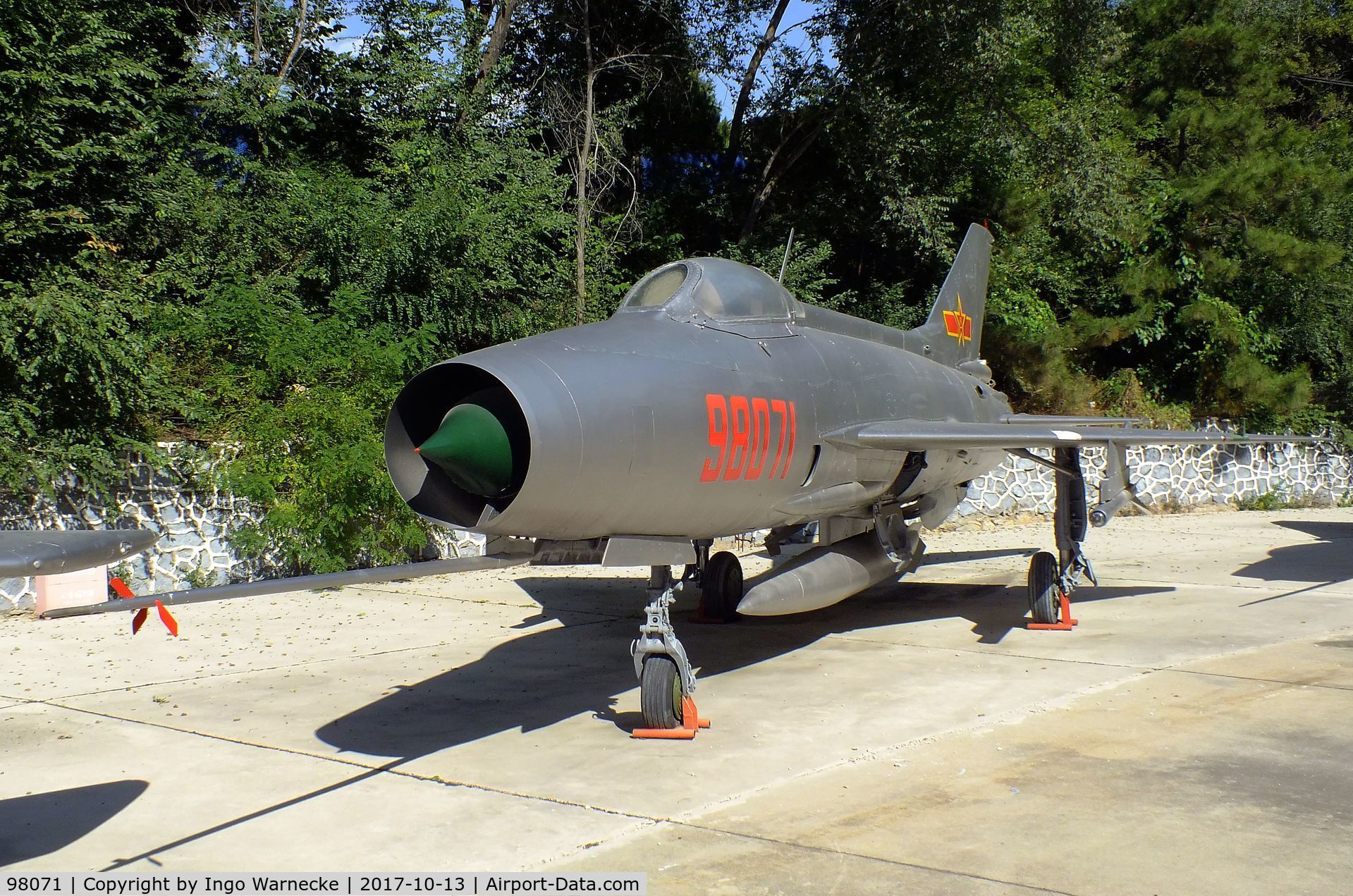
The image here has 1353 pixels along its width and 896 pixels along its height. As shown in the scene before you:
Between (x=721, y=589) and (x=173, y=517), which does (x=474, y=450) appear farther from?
(x=173, y=517)

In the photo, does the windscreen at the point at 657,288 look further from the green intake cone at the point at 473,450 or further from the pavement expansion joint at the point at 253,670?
the pavement expansion joint at the point at 253,670

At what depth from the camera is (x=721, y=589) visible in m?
10.2

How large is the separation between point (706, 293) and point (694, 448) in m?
1.40

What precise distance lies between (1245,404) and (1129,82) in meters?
9.57

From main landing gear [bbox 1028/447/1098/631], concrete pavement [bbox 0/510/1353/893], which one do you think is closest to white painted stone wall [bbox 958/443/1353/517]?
concrete pavement [bbox 0/510/1353/893]

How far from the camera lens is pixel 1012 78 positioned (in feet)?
68.5

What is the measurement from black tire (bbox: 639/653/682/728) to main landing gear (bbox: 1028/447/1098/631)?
4.55 m

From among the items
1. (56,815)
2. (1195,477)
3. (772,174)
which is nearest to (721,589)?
(56,815)

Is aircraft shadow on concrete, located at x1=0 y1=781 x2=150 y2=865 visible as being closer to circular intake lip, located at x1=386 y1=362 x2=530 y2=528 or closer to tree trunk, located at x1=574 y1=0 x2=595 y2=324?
circular intake lip, located at x1=386 y1=362 x2=530 y2=528

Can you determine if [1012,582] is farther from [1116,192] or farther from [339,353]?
[1116,192]

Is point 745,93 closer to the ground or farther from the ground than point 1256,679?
farther from the ground

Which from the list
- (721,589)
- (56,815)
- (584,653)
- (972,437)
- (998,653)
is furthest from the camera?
(721,589)

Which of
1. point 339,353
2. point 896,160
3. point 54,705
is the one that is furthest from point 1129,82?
point 54,705

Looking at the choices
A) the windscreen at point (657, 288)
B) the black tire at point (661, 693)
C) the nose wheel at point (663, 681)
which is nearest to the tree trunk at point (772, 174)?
the windscreen at point (657, 288)
